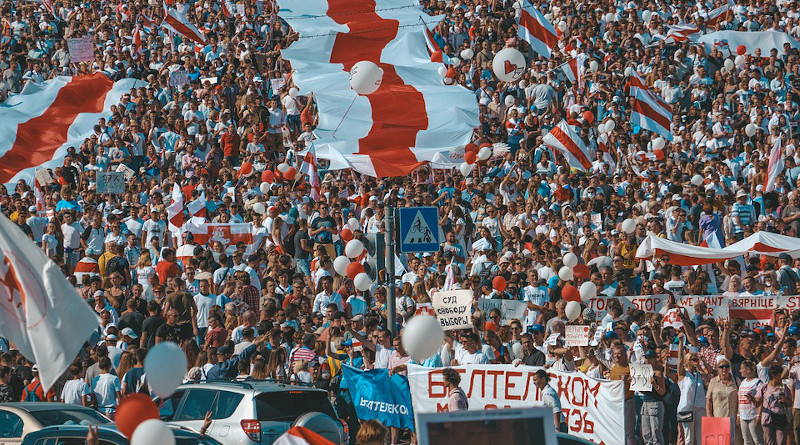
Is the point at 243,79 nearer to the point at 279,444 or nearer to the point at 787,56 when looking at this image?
the point at 787,56

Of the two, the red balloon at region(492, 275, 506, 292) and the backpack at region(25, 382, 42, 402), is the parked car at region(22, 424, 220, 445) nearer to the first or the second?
the backpack at region(25, 382, 42, 402)

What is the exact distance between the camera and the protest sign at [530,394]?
13.8 metres

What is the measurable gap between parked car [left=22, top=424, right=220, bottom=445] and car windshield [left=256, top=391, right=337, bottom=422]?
156cm

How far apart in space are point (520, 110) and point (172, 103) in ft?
23.8

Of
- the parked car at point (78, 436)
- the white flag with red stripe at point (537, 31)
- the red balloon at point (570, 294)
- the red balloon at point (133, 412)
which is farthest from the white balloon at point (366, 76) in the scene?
the red balloon at point (133, 412)

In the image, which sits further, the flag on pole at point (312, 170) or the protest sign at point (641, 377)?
the flag on pole at point (312, 170)

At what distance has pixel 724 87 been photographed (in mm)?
26328

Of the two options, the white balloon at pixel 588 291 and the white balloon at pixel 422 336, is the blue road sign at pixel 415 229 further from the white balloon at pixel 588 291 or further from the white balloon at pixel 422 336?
the white balloon at pixel 422 336

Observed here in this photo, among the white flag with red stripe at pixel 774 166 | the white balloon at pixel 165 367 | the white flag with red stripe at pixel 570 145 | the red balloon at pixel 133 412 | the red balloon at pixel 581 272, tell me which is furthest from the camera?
the white flag with red stripe at pixel 570 145

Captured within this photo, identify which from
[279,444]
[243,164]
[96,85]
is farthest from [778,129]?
[279,444]

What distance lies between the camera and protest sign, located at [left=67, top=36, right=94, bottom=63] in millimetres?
30625

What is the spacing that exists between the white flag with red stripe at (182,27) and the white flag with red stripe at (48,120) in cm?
1198

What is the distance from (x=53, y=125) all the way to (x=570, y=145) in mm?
9302

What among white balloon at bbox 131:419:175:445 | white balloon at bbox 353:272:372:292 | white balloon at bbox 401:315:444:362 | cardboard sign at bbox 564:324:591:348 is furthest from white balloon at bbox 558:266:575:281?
white balloon at bbox 131:419:175:445
